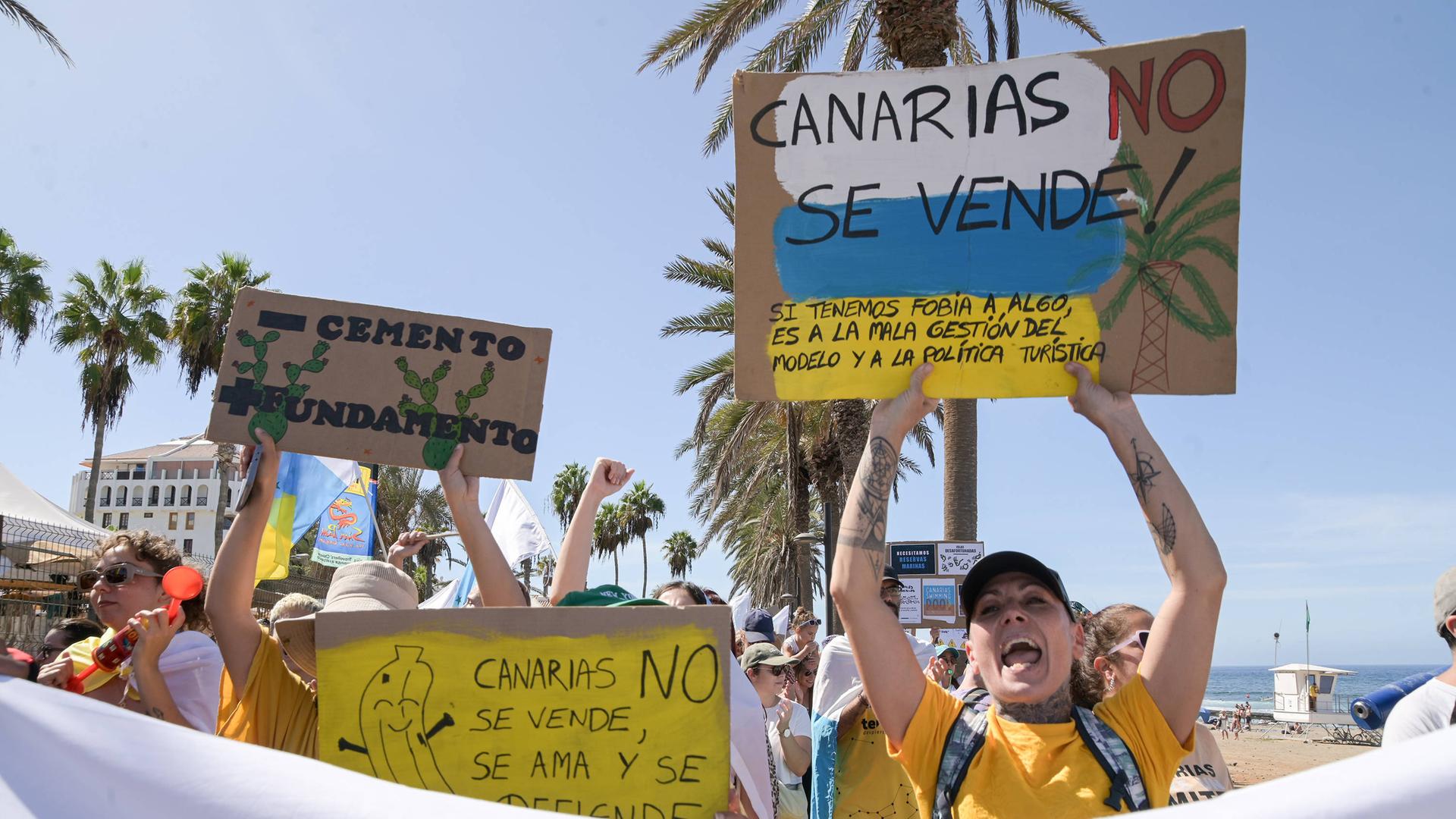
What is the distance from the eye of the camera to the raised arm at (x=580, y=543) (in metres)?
3.51

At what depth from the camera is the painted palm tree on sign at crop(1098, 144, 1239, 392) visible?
9.47ft

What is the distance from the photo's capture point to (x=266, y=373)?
10.3ft

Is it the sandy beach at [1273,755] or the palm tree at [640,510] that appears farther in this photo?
the palm tree at [640,510]

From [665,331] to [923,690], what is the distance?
17034mm

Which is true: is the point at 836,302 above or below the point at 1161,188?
below

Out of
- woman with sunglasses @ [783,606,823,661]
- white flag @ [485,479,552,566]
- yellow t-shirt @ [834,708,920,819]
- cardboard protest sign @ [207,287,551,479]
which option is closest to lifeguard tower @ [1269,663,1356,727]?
white flag @ [485,479,552,566]

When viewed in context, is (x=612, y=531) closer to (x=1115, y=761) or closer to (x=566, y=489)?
(x=566, y=489)

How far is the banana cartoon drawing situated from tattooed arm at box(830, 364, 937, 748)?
1.01 m

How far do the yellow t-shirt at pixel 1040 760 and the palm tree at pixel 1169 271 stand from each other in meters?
0.91

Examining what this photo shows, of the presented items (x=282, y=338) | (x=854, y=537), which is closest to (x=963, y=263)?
(x=854, y=537)

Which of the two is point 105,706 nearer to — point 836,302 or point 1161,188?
point 836,302

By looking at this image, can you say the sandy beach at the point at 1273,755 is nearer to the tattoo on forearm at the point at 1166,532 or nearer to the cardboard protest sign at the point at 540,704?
the tattoo on forearm at the point at 1166,532

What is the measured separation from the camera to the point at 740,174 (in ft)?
10.5

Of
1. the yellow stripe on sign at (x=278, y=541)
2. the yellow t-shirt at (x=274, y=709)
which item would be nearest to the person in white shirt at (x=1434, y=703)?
the yellow t-shirt at (x=274, y=709)
